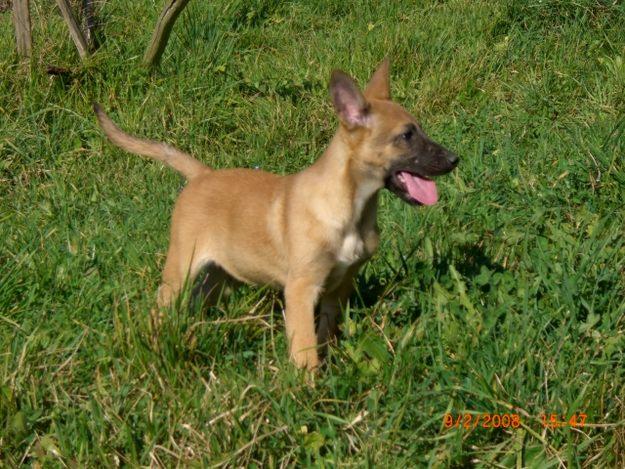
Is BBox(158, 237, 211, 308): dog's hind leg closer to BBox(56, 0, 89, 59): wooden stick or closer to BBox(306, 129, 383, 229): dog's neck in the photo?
BBox(306, 129, 383, 229): dog's neck

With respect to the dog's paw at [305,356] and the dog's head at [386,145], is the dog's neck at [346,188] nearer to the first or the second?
the dog's head at [386,145]

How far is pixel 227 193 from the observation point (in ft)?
15.6

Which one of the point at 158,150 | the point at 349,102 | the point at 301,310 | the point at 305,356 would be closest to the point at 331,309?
the point at 301,310

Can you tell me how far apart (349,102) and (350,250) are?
665 mm

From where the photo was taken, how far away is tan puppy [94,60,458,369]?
4234 mm

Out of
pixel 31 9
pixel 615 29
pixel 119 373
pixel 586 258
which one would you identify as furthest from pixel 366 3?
pixel 119 373

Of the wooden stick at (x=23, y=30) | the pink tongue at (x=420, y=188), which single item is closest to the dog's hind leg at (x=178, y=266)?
the pink tongue at (x=420, y=188)

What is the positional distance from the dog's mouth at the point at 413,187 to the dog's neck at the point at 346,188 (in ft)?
0.22

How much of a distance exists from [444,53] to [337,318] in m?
3.61

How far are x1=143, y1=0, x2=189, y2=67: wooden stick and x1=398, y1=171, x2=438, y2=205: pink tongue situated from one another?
3.41 metres

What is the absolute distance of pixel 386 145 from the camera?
4.31m

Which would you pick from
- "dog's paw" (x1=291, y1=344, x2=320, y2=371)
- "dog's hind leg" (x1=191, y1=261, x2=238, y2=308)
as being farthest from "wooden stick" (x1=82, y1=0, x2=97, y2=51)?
"dog's paw" (x1=291, y1=344, x2=320, y2=371)

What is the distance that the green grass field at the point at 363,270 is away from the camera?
3473 mm

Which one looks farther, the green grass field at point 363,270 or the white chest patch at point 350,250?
the white chest patch at point 350,250
